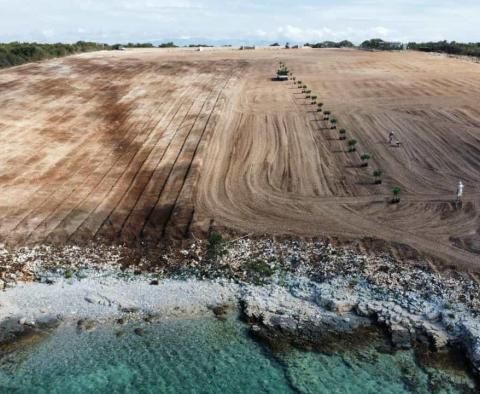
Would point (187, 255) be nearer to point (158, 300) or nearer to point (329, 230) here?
point (158, 300)

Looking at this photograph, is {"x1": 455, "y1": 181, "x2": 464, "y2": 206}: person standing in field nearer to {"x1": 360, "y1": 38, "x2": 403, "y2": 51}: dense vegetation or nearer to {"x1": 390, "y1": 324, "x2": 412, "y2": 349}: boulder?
{"x1": 390, "y1": 324, "x2": 412, "y2": 349}: boulder

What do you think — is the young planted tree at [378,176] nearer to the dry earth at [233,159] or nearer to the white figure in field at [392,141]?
the dry earth at [233,159]

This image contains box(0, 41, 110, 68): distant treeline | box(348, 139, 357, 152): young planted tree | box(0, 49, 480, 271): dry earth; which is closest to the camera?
box(0, 49, 480, 271): dry earth

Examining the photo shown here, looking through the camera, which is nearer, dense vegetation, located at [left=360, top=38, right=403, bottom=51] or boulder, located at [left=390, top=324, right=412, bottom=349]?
boulder, located at [left=390, top=324, right=412, bottom=349]

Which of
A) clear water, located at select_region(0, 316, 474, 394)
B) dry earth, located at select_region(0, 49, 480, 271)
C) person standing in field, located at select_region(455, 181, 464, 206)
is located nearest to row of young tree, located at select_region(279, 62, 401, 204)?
dry earth, located at select_region(0, 49, 480, 271)

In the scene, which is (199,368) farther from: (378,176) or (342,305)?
(378,176)

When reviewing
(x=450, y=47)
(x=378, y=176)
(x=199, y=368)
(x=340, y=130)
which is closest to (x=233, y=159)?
(x=378, y=176)
